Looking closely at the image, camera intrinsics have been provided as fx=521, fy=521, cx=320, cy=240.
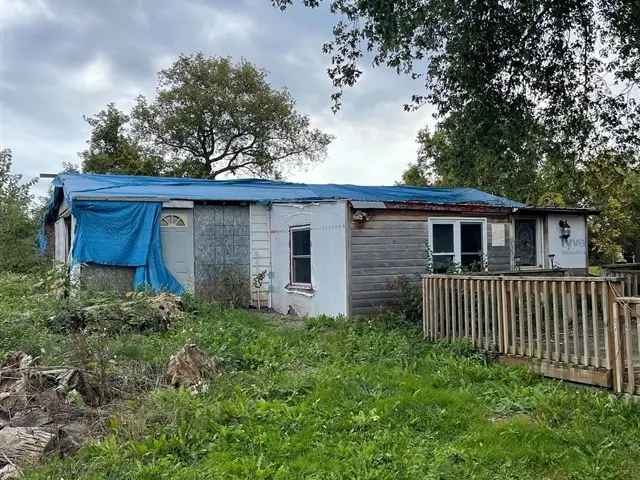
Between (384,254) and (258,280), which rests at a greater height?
(384,254)

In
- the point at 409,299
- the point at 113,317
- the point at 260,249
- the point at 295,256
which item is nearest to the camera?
the point at 113,317

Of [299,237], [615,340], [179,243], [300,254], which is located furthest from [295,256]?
[615,340]

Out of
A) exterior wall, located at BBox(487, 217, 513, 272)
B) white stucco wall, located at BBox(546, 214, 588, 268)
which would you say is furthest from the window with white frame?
white stucco wall, located at BBox(546, 214, 588, 268)

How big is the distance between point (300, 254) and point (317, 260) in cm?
101

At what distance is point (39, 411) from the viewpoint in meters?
4.51

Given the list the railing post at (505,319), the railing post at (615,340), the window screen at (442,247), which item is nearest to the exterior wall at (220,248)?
the window screen at (442,247)

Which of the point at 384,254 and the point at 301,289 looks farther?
the point at 301,289

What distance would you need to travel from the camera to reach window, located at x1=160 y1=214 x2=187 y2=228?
12.0 metres

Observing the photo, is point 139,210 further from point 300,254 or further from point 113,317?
point 113,317

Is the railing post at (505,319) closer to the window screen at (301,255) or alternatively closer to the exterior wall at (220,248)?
the window screen at (301,255)

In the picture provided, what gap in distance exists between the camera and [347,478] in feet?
11.5

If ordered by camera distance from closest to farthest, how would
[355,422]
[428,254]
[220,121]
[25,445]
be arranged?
1. [25,445]
2. [355,422]
3. [428,254]
4. [220,121]

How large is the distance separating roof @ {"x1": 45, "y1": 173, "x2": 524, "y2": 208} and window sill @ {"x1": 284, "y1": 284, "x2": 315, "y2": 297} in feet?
6.11

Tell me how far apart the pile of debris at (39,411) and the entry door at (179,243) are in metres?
6.24
